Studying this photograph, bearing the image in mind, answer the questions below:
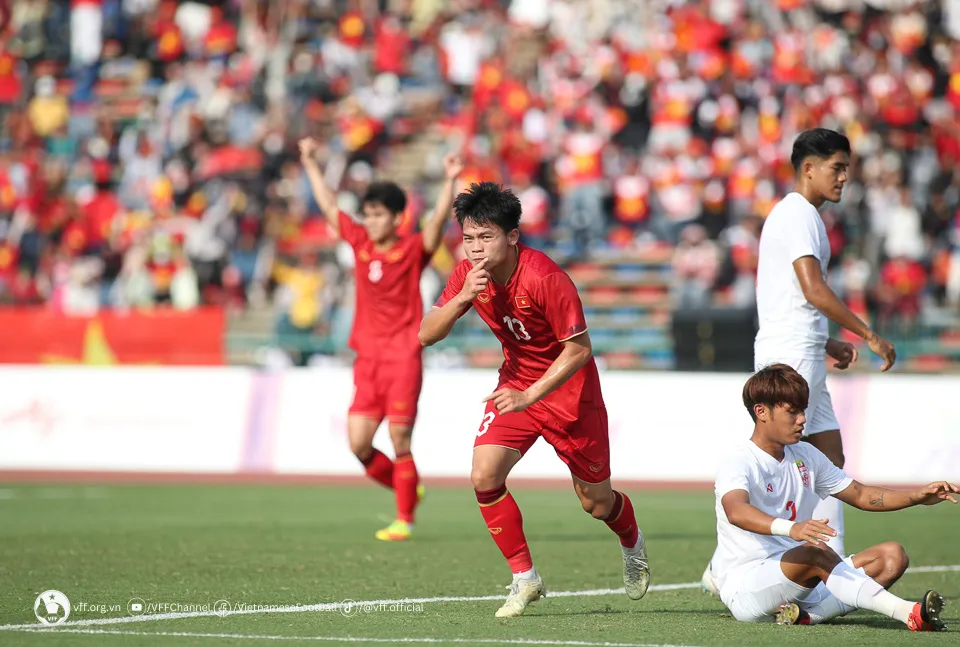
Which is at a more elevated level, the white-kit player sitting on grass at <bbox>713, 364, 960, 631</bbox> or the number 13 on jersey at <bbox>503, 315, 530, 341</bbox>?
the number 13 on jersey at <bbox>503, 315, 530, 341</bbox>

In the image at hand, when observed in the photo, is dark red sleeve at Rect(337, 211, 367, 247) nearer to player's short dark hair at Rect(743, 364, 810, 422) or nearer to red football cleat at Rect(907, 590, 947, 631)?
player's short dark hair at Rect(743, 364, 810, 422)

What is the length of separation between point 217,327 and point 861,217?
9693mm

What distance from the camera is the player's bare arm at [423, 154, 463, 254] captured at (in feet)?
36.8

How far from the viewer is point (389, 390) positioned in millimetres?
11945

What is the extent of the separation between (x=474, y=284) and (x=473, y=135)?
18865 millimetres

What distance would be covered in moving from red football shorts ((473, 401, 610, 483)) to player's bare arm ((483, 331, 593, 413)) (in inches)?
10.9

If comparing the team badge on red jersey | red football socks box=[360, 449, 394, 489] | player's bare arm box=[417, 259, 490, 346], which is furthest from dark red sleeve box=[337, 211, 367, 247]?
the team badge on red jersey

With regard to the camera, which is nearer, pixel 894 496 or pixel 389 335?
pixel 894 496

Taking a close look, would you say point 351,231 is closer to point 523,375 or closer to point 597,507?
point 523,375

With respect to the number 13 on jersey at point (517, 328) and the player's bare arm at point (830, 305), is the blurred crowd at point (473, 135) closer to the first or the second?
the player's bare arm at point (830, 305)

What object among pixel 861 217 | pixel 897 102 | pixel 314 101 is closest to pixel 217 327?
pixel 314 101

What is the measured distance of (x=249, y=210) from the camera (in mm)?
25531

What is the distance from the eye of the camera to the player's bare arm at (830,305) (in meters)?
7.96

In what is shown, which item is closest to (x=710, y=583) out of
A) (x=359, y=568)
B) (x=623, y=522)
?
(x=623, y=522)
